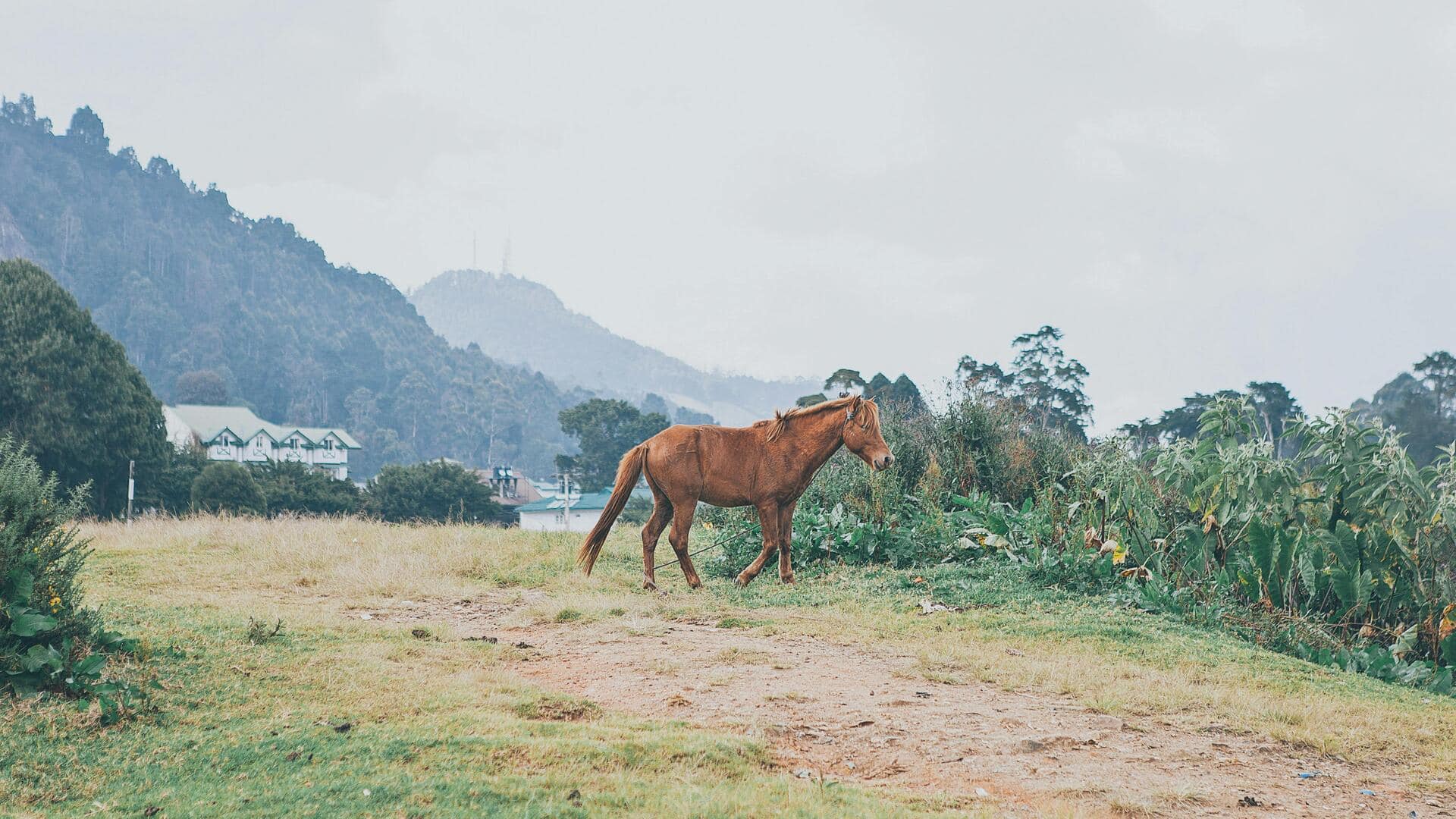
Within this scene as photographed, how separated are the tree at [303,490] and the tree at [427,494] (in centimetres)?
106

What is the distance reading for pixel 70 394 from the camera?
36656 mm

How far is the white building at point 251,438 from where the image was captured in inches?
3287

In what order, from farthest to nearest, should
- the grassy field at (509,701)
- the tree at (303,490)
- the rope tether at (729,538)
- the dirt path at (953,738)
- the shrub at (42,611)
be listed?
the tree at (303,490)
the rope tether at (729,538)
the shrub at (42,611)
the dirt path at (953,738)
the grassy field at (509,701)

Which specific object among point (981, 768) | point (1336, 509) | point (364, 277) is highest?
point (364, 277)

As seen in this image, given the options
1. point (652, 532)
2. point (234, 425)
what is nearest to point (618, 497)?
point (652, 532)

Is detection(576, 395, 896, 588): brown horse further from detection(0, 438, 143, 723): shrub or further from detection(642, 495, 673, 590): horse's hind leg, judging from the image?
detection(0, 438, 143, 723): shrub

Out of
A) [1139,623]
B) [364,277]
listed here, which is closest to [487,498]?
[1139,623]

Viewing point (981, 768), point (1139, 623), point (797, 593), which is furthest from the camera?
point (797, 593)

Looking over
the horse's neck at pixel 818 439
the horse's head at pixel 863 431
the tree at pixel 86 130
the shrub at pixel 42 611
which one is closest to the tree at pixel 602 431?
the horse's neck at pixel 818 439

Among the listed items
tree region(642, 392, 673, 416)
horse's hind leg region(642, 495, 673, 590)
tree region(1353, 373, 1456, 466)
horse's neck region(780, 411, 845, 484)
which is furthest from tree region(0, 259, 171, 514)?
tree region(642, 392, 673, 416)

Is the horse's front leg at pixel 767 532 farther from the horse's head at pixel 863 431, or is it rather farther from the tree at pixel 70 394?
the tree at pixel 70 394

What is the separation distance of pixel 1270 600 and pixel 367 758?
7.81m

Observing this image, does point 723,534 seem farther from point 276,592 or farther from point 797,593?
point 276,592

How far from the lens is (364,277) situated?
17112cm
